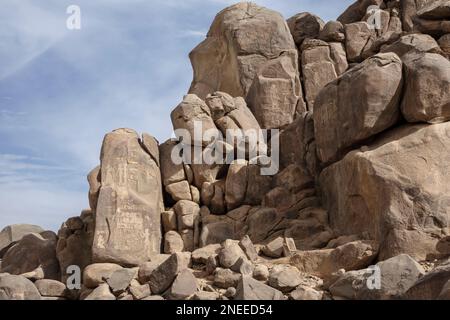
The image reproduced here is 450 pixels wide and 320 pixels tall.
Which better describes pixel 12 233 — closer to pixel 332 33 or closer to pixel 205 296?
pixel 332 33

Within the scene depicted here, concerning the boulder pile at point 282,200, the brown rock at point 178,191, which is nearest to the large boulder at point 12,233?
the boulder pile at point 282,200

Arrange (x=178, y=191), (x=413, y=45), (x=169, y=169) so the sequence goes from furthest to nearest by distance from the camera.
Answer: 1. (x=169, y=169)
2. (x=178, y=191)
3. (x=413, y=45)

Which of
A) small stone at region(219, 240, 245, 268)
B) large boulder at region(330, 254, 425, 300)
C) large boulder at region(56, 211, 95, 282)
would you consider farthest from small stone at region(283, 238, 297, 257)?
large boulder at region(56, 211, 95, 282)

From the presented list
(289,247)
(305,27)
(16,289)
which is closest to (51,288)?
(16,289)

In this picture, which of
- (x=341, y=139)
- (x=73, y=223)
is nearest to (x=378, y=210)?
(x=341, y=139)

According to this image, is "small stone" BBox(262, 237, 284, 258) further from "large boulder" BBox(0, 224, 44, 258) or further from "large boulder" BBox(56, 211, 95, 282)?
"large boulder" BBox(0, 224, 44, 258)

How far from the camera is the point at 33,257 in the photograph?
18953mm

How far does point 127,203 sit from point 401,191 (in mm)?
6253

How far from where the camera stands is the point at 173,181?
18.2 m

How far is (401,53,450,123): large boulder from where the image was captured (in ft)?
47.9

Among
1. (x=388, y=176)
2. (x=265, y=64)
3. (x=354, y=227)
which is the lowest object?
(x=354, y=227)

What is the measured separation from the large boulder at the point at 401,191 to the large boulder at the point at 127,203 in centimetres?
448
